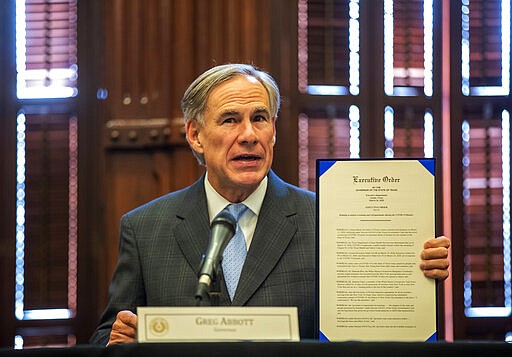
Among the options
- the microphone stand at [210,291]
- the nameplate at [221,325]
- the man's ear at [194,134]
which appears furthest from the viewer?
the man's ear at [194,134]

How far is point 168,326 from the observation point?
1581 mm

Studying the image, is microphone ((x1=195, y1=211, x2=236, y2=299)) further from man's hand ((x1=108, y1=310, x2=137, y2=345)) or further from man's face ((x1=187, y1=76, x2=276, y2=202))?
man's face ((x1=187, y1=76, x2=276, y2=202))

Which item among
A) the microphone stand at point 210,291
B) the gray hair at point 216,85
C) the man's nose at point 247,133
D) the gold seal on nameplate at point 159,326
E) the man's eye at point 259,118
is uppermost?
the gray hair at point 216,85

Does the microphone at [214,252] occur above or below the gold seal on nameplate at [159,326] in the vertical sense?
above

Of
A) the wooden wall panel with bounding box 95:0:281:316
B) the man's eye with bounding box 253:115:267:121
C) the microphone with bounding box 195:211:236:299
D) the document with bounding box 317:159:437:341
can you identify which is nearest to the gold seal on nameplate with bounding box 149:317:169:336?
the microphone with bounding box 195:211:236:299

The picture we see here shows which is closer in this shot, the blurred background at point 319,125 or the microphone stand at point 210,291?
the microphone stand at point 210,291

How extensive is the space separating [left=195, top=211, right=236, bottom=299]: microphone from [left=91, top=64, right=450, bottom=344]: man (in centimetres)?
62

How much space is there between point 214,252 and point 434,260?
511 mm

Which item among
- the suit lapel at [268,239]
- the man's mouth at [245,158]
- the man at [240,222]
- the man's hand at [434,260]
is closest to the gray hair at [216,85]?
the man at [240,222]

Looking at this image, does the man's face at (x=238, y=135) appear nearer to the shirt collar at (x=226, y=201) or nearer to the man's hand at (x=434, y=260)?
the shirt collar at (x=226, y=201)

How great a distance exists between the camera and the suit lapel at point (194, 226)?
254 cm

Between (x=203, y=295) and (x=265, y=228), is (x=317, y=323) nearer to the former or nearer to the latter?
(x=203, y=295)

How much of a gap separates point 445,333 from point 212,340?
2.20 meters

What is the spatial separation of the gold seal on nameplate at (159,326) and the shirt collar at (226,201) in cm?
106
